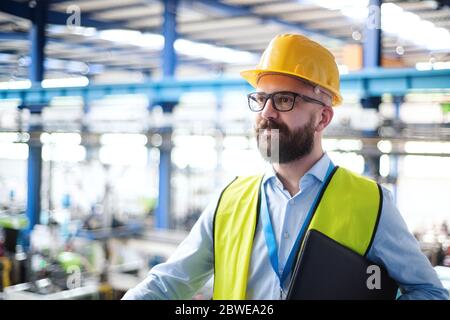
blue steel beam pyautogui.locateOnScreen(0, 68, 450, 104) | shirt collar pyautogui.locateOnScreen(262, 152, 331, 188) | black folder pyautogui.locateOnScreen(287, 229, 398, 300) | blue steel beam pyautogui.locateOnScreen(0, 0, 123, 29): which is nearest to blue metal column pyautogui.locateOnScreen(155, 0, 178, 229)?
blue steel beam pyautogui.locateOnScreen(0, 68, 450, 104)

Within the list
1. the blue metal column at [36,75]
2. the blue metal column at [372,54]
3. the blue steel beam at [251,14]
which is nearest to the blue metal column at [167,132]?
the blue steel beam at [251,14]

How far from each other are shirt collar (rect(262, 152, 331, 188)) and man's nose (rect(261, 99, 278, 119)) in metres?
0.16

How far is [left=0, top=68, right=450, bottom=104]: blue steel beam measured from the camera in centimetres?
301

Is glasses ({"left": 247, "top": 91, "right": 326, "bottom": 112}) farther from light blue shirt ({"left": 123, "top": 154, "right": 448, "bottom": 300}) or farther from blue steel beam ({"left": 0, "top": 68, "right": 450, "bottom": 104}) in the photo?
blue steel beam ({"left": 0, "top": 68, "right": 450, "bottom": 104})

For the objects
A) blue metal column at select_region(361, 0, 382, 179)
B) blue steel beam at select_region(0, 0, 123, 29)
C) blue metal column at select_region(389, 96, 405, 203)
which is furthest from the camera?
blue metal column at select_region(389, 96, 405, 203)

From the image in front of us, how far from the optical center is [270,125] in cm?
118

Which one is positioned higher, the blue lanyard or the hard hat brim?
the hard hat brim

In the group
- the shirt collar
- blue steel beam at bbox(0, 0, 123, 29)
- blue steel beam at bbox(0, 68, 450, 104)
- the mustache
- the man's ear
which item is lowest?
the shirt collar

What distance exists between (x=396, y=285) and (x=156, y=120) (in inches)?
147

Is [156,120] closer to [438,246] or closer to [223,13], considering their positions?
[223,13]

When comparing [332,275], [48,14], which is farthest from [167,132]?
[332,275]

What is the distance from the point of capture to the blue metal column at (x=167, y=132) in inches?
195

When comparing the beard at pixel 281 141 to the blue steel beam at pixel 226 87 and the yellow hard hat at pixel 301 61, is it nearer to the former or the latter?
the yellow hard hat at pixel 301 61
